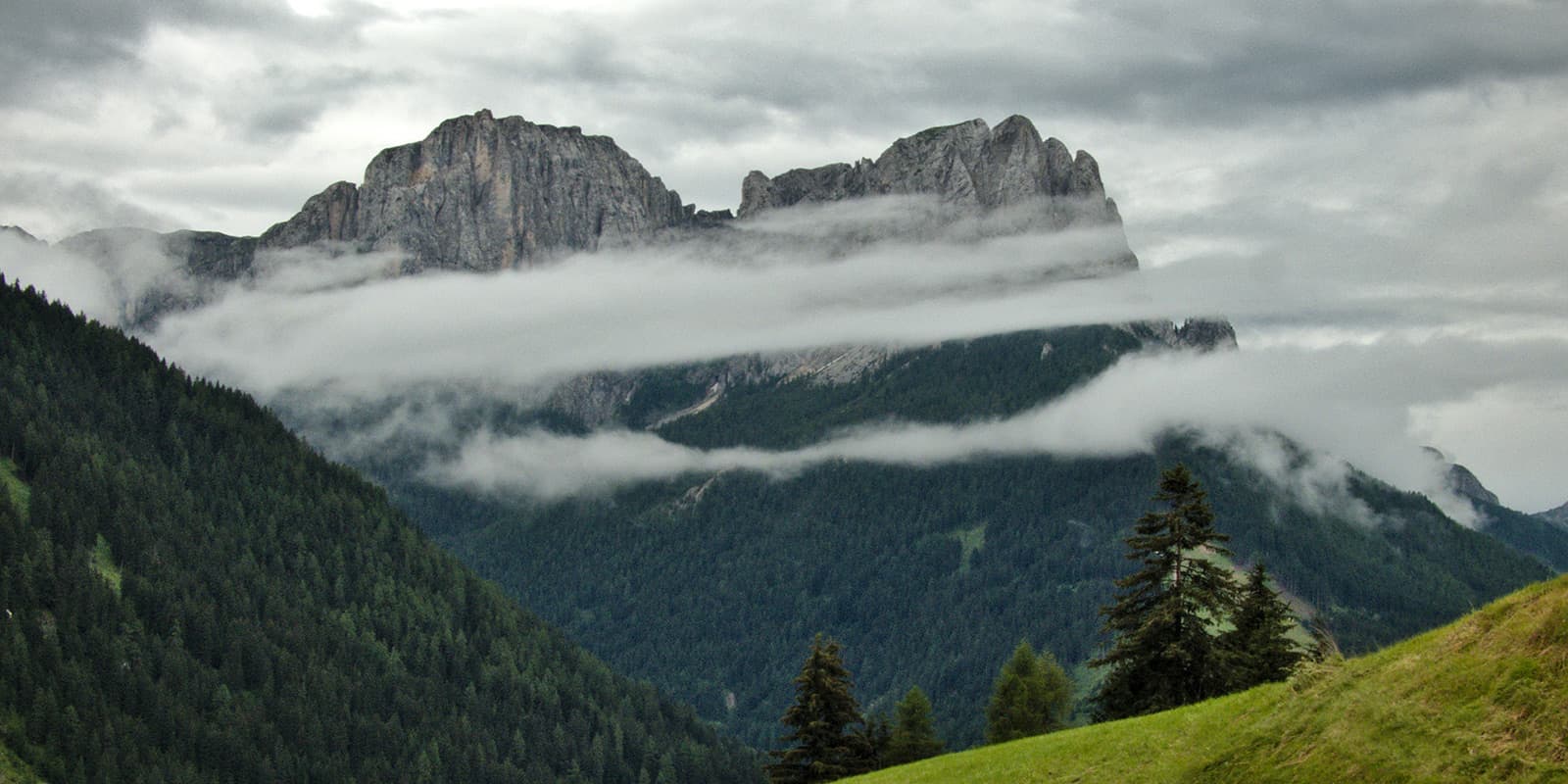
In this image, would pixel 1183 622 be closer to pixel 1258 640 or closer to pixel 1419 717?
pixel 1258 640

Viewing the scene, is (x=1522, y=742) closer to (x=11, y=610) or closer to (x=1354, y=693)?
(x=1354, y=693)

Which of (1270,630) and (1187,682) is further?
(1270,630)

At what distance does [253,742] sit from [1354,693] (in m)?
176

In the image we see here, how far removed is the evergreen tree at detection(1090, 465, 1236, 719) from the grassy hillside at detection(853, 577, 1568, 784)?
23.4m

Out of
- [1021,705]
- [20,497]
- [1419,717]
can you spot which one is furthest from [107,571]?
[1419,717]

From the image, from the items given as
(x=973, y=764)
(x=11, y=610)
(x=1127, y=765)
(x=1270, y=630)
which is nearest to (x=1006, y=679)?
(x=1270, y=630)

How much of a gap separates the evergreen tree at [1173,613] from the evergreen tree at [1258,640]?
3.09ft

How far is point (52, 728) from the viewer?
15612 centimetres

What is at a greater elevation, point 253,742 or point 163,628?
point 163,628

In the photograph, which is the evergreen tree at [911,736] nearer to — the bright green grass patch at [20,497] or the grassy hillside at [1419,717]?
the grassy hillside at [1419,717]

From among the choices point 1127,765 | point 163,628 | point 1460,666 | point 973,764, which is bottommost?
point 163,628

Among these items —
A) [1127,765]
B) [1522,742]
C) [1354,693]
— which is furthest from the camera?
[1127,765]

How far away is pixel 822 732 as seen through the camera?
8488 cm

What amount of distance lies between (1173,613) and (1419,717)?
33.3 m
